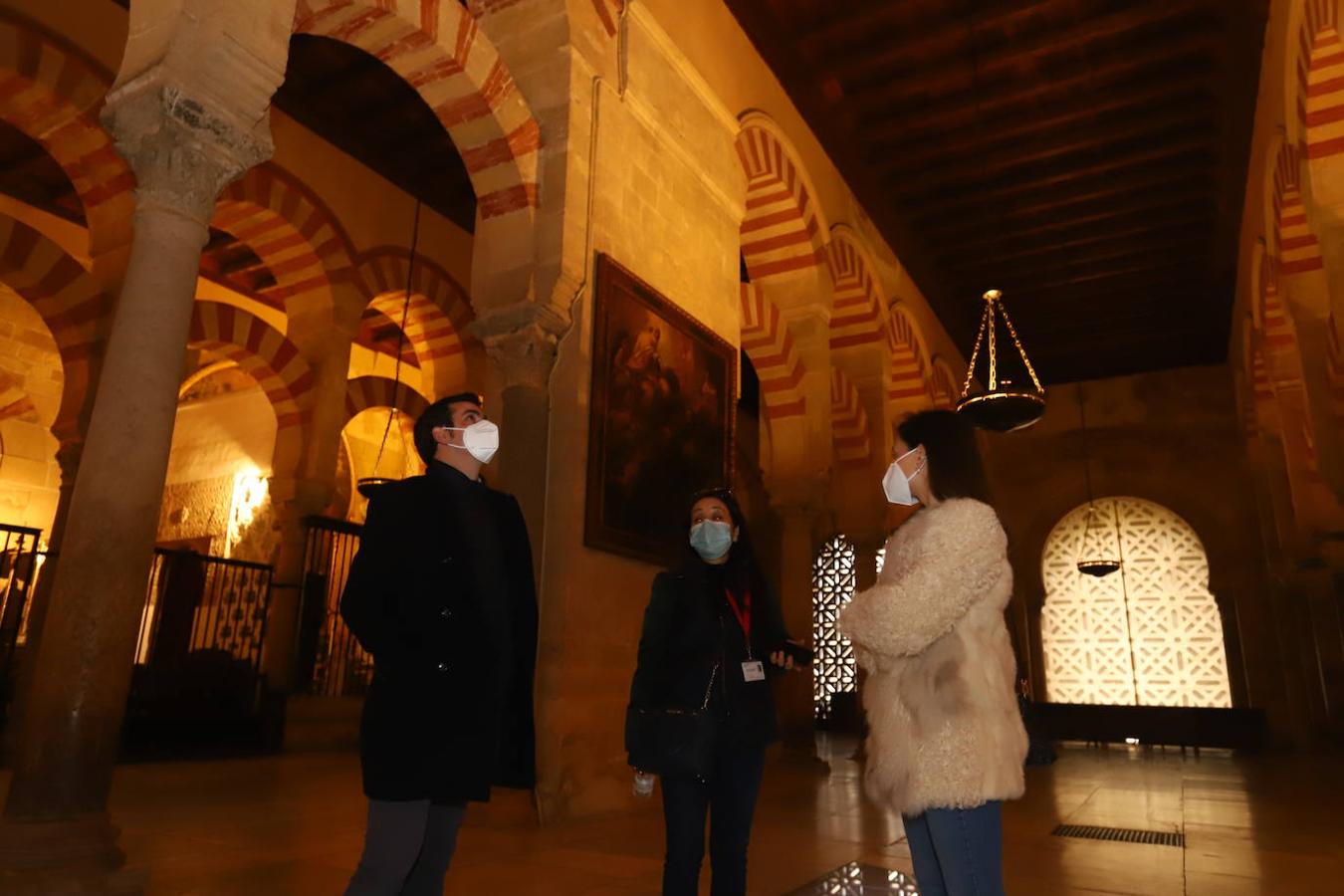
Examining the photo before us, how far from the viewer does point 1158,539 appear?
40.8ft

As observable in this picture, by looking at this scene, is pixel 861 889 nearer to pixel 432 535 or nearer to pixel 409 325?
pixel 432 535

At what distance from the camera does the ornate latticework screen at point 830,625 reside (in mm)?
12516

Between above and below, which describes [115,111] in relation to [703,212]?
below

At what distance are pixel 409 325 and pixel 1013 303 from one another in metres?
7.13

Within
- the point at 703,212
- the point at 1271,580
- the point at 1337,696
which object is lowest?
the point at 1337,696

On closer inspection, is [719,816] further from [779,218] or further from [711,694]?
[779,218]

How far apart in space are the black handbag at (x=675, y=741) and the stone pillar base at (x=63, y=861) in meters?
1.54

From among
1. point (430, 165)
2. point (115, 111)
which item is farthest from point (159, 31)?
point (430, 165)

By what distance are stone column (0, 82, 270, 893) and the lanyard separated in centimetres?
184

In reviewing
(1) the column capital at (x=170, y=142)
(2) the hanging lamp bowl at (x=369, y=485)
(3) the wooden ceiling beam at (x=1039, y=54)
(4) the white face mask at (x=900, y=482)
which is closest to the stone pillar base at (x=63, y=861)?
(2) the hanging lamp bowl at (x=369, y=485)

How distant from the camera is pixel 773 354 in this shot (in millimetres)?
8078

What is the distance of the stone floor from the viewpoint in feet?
9.20

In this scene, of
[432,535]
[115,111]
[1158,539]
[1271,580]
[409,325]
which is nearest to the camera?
[432,535]

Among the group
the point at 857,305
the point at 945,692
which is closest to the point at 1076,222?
the point at 857,305
